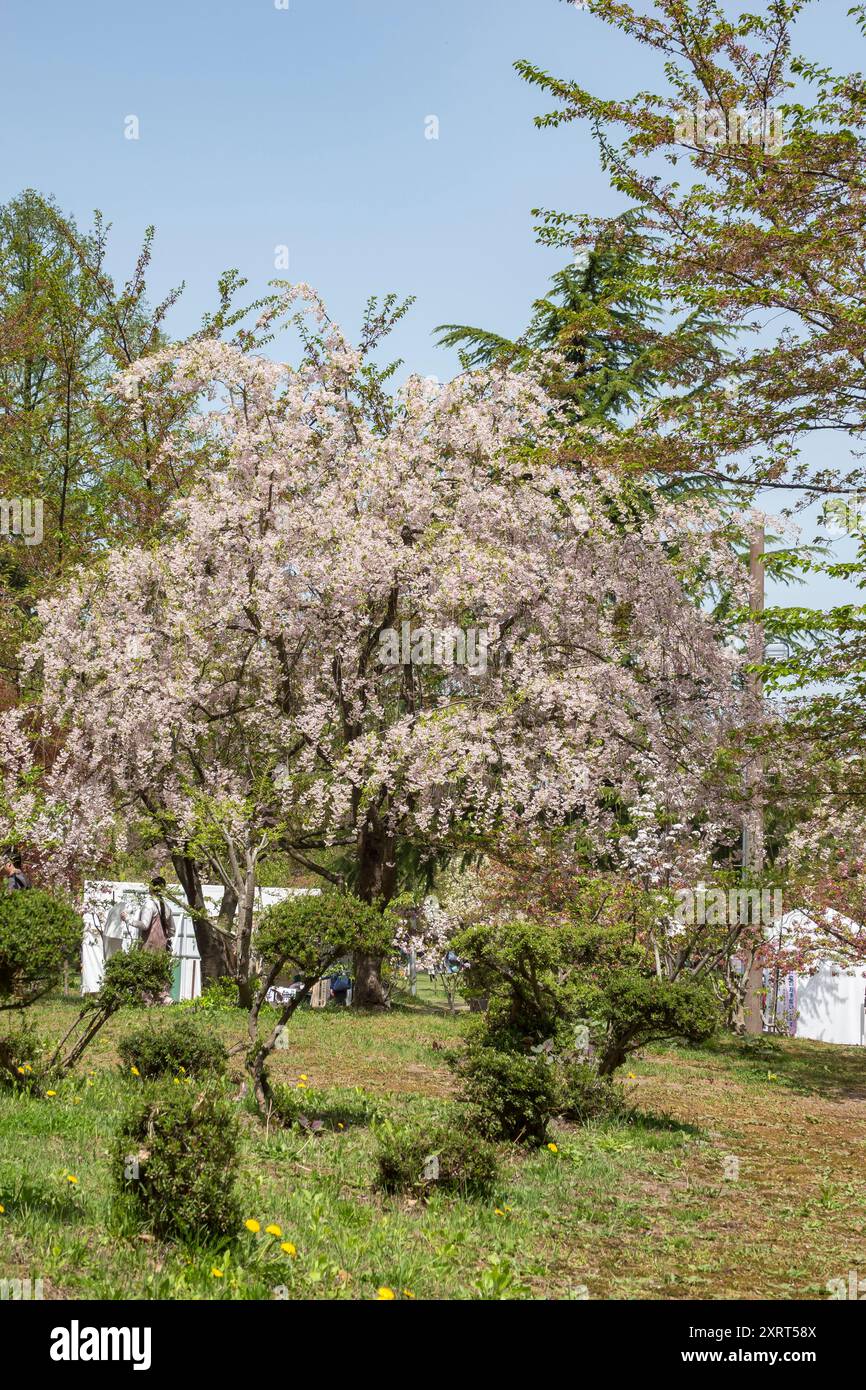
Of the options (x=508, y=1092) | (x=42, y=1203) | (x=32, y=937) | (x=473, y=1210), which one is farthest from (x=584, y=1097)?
(x=42, y=1203)

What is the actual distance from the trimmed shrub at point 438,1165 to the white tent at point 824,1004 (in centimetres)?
1683

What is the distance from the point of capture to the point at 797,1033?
23.7 metres

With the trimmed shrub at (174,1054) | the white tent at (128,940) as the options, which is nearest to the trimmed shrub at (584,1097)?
the trimmed shrub at (174,1054)

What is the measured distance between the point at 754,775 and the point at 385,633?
18.9 ft

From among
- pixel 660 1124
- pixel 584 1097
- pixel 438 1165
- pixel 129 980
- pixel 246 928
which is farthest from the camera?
pixel 246 928

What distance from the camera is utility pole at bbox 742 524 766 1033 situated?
16.0 m

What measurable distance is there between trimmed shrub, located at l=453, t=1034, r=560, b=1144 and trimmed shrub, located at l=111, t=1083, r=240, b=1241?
2854 mm

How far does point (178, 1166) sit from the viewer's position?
5.33 meters

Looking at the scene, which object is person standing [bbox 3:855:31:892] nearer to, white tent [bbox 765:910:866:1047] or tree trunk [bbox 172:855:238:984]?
tree trunk [bbox 172:855:238:984]

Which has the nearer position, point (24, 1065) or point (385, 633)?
point (24, 1065)

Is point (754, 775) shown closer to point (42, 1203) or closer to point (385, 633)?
point (385, 633)

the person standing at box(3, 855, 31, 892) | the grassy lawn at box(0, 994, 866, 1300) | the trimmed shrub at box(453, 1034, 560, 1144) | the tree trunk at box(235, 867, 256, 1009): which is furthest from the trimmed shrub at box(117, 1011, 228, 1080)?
the person standing at box(3, 855, 31, 892)
